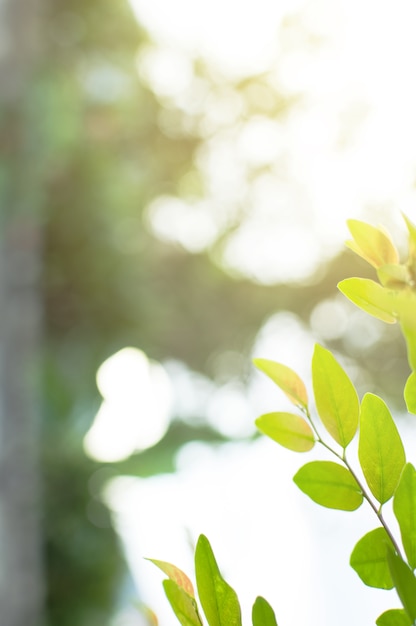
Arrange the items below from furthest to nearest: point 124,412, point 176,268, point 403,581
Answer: point 176,268 → point 124,412 → point 403,581

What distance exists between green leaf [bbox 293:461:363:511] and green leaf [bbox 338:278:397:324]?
0.04 m

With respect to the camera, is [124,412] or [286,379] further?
[124,412]

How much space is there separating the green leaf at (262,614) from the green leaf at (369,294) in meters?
0.06

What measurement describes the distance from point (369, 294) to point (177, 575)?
0.23 feet

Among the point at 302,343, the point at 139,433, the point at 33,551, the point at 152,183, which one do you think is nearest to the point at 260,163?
the point at 152,183

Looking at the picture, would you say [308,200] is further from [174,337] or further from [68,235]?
[68,235]

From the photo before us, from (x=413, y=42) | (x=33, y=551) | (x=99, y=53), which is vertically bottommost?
(x=33, y=551)

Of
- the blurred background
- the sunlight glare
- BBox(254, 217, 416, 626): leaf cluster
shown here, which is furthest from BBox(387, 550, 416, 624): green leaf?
the sunlight glare

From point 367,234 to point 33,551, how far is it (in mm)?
1292

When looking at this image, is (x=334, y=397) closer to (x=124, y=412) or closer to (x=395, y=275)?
(x=395, y=275)

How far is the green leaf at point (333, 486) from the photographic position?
13 cm

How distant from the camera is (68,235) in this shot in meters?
1.46

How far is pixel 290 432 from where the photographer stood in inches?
5.7

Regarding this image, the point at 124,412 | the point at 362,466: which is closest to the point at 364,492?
the point at 362,466
